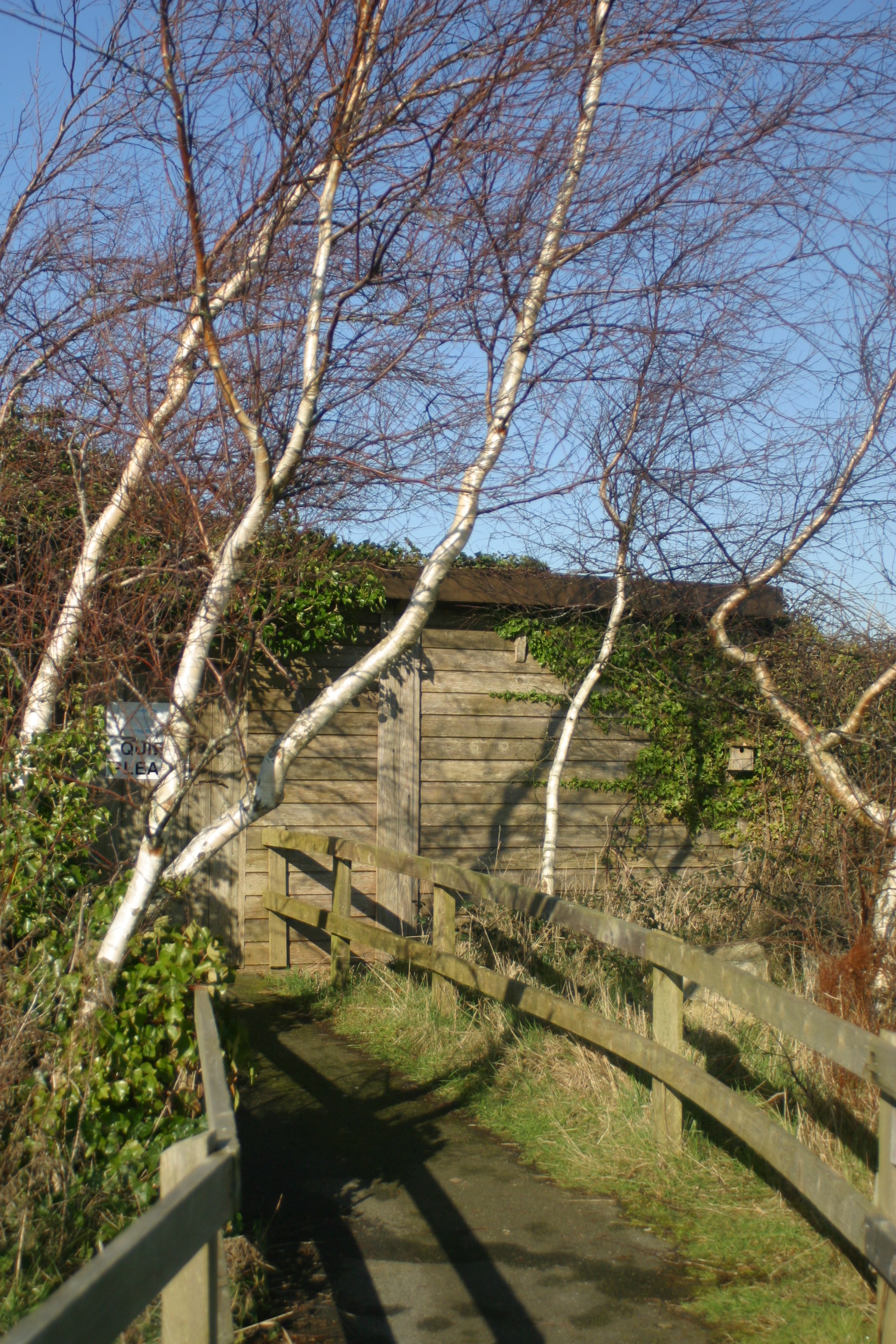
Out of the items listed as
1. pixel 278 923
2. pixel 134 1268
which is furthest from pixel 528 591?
pixel 134 1268

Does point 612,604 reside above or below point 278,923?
above

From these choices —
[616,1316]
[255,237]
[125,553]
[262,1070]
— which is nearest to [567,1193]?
[616,1316]

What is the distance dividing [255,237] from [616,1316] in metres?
3.98

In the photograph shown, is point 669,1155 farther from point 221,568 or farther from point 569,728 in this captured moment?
point 569,728

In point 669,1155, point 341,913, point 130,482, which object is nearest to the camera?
Result: point 669,1155

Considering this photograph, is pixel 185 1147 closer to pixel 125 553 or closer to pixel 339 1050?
pixel 125 553

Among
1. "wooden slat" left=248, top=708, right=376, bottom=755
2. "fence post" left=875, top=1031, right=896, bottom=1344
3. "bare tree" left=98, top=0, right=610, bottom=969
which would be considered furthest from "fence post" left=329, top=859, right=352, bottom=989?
"fence post" left=875, top=1031, right=896, bottom=1344

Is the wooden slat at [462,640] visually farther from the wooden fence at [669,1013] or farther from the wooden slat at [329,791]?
the wooden fence at [669,1013]

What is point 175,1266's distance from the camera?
1.55m

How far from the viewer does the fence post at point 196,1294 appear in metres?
1.79

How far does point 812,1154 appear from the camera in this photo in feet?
10.1

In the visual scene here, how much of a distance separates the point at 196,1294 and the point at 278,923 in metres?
6.27

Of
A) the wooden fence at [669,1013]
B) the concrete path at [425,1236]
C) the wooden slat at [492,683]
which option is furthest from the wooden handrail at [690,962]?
the wooden slat at [492,683]

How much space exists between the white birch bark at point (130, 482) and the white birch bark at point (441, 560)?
978mm
